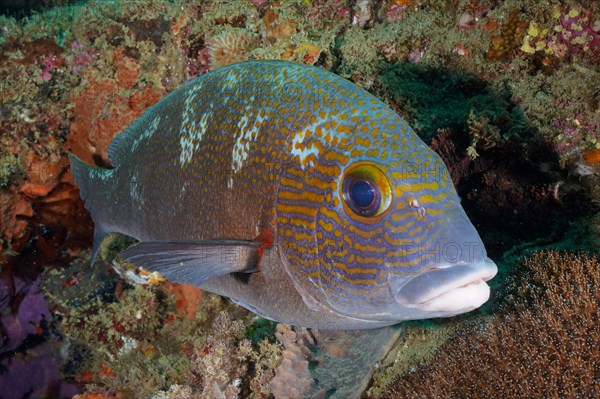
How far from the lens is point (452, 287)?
170 centimetres

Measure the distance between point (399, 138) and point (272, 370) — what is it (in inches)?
102

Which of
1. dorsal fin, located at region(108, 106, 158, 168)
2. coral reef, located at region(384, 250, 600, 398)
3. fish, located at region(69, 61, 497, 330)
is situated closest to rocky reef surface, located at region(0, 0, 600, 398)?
coral reef, located at region(384, 250, 600, 398)

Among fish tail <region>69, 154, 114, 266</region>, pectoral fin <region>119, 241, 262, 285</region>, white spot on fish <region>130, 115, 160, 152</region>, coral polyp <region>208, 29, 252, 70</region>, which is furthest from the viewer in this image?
coral polyp <region>208, 29, 252, 70</region>

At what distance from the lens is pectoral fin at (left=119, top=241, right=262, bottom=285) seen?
2.26m

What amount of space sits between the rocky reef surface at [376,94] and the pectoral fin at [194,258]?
1.51 meters

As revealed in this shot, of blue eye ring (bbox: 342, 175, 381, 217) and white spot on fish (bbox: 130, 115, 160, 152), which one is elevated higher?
blue eye ring (bbox: 342, 175, 381, 217)

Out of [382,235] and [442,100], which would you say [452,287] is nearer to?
[382,235]

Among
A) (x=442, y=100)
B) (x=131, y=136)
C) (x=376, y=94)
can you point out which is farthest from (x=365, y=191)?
(x=442, y=100)

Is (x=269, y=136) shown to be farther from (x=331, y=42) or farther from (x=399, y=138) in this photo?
(x=331, y=42)

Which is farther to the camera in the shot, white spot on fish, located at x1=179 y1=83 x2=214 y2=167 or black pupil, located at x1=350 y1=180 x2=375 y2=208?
white spot on fish, located at x1=179 y1=83 x2=214 y2=167

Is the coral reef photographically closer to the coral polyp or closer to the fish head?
the fish head

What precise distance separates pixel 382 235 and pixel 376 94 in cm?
330

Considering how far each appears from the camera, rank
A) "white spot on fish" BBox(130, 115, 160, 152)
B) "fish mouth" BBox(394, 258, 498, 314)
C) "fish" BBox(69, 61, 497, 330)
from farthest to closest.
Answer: "white spot on fish" BBox(130, 115, 160, 152) → "fish" BBox(69, 61, 497, 330) → "fish mouth" BBox(394, 258, 498, 314)

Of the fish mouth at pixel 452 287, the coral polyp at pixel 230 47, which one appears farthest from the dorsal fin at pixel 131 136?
the fish mouth at pixel 452 287
